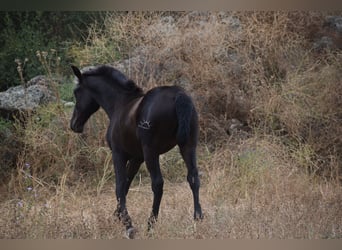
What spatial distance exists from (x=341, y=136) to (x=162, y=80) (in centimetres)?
267

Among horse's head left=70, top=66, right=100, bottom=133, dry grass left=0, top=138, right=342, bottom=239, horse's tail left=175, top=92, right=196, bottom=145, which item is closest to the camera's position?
dry grass left=0, top=138, right=342, bottom=239

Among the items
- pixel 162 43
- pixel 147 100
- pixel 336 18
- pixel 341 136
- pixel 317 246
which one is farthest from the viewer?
pixel 336 18

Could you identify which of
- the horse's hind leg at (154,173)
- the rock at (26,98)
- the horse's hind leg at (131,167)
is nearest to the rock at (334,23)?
the rock at (26,98)

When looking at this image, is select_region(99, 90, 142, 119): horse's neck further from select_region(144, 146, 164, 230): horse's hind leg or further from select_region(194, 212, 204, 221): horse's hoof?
select_region(194, 212, 204, 221): horse's hoof

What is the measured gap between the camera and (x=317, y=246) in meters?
0.72

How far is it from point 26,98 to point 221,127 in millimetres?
2791

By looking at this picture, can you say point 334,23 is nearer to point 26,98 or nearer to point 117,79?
point 26,98

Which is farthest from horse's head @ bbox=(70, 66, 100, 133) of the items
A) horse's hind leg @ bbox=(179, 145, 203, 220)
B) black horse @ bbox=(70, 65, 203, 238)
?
horse's hind leg @ bbox=(179, 145, 203, 220)

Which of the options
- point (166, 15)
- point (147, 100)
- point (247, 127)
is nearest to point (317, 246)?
point (147, 100)

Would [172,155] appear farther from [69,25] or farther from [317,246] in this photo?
[317,246]

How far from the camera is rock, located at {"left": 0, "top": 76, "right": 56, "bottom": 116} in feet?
26.6

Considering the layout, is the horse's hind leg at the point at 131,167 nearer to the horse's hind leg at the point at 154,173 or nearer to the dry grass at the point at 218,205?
the dry grass at the point at 218,205

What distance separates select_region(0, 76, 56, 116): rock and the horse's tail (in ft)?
13.3

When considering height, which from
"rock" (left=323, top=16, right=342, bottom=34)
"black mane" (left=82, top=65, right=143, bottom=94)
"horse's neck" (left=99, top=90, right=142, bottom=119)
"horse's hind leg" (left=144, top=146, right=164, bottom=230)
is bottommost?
"rock" (left=323, top=16, right=342, bottom=34)
